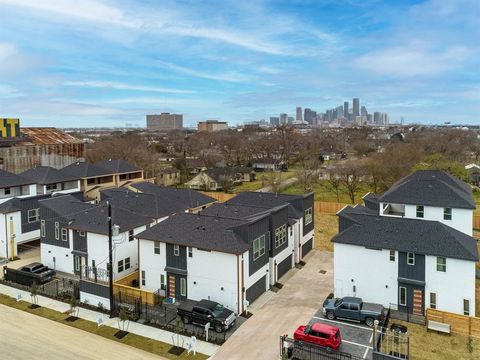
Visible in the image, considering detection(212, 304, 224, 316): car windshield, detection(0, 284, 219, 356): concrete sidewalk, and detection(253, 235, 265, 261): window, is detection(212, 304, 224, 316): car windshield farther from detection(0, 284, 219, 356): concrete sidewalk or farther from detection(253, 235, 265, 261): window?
detection(253, 235, 265, 261): window

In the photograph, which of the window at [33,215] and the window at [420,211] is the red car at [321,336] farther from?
the window at [33,215]

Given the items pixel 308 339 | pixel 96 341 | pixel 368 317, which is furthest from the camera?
pixel 368 317

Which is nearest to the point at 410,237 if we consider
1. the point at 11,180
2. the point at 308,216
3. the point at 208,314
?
the point at 308,216

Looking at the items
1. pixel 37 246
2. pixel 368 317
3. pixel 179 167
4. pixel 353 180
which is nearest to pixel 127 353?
pixel 368 317

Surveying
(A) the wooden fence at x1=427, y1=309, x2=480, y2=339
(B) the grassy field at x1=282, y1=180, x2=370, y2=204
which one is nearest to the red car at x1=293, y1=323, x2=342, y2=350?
(A) the wooden fence at x1=427, y1=309, x2=480, y2=339

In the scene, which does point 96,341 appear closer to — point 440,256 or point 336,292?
point 336,292

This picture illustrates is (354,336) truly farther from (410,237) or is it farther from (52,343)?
(52,343)
